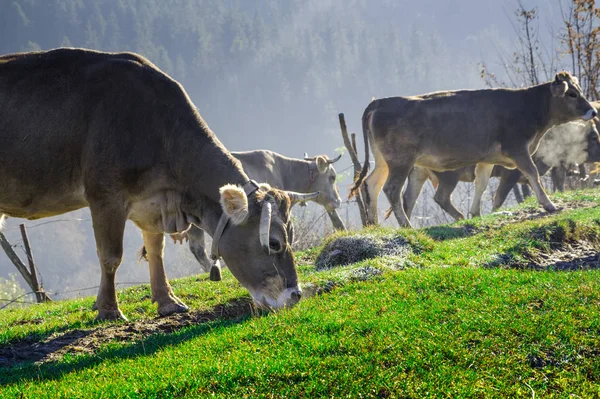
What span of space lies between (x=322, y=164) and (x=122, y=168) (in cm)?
1302

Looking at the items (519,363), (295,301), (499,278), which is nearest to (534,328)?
(519,363)

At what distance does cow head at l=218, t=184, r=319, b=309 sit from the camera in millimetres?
7570

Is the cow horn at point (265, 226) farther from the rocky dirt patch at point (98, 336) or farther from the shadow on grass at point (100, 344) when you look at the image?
the rocky dirt patch at point (98, 336)

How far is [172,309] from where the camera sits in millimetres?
8703

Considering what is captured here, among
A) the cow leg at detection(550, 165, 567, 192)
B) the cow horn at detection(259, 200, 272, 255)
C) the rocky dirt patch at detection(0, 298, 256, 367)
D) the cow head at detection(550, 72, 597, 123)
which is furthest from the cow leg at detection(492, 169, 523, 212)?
the cow horn at detection(259, 200, 272, 255)

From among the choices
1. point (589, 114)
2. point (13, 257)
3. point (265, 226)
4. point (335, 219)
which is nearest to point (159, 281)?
point (265, 226)

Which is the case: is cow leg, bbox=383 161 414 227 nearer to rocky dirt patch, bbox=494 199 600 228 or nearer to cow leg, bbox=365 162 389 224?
cow leg, bbox=365 162 389 224

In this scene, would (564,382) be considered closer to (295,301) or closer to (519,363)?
(519,363)

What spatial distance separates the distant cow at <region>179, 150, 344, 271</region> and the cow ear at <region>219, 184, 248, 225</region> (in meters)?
9.82

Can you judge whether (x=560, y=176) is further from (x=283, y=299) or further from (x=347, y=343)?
(x=347, y=343)

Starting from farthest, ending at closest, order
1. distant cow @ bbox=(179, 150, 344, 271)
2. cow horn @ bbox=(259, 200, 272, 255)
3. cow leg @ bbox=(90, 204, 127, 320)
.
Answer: distant cow @ bbox=(179, 150, 344, 271) → cow leg @ bbox=(90, 204, 127, 320) → cow horn @ bbox=(259, 200, 272, 255)

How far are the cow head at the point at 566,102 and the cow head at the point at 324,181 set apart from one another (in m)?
6.83

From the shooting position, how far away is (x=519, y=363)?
5.32 m

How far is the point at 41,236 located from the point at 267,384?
12820cm
